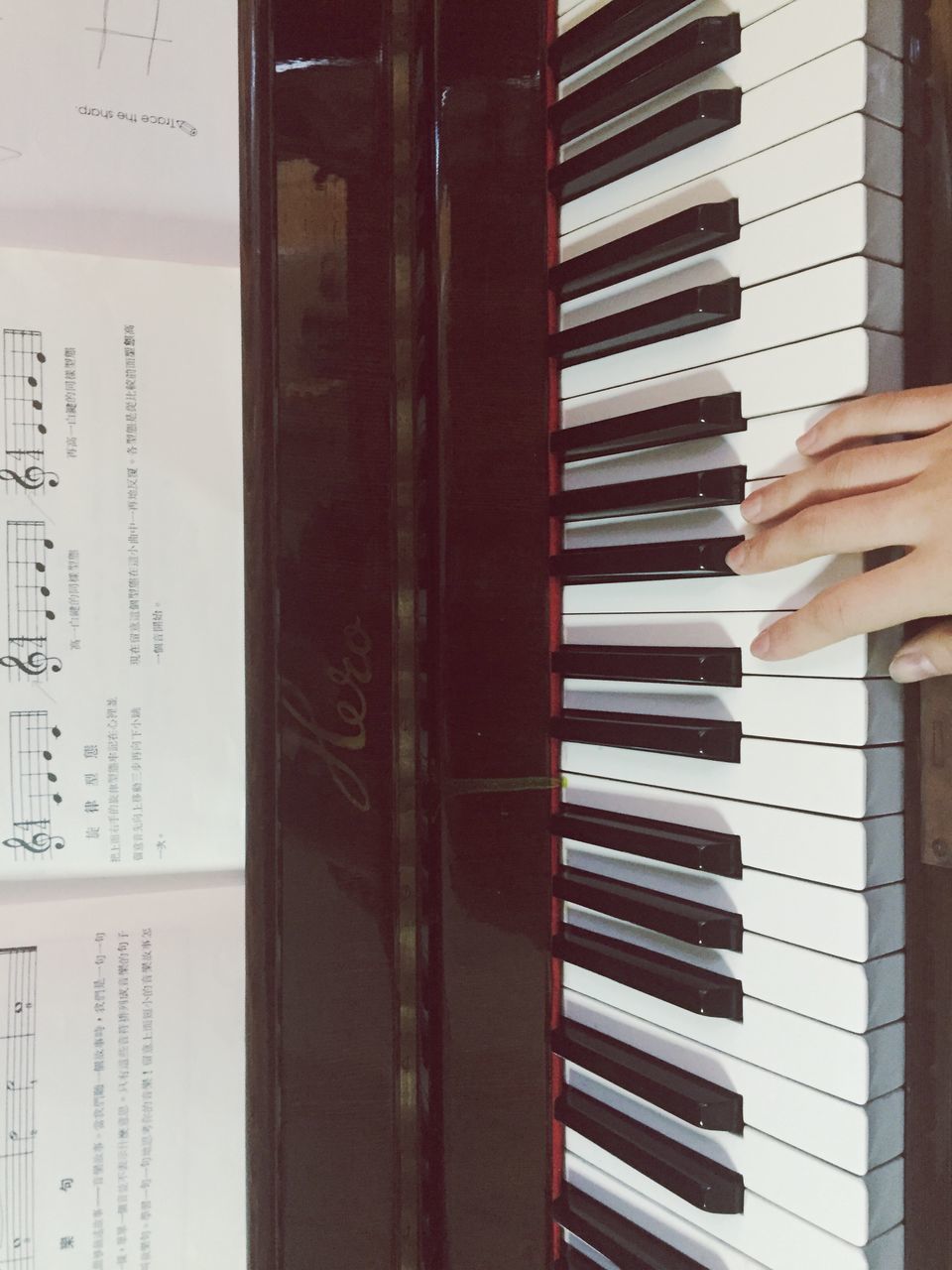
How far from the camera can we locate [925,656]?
65cm

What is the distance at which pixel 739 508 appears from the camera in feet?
2.42

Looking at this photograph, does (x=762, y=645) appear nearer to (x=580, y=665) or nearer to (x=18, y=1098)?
(x=580, y=665)

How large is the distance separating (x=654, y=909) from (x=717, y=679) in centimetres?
21

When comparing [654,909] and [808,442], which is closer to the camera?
[808,442]

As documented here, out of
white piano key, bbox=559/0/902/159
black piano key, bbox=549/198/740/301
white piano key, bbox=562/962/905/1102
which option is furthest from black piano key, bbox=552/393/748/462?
white piano key, bbox=562/962/905/1102

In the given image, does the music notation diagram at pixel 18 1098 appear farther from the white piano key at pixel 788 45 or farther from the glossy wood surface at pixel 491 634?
the white piano key at pixel 788 45

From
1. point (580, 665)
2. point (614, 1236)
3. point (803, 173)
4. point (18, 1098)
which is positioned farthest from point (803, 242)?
point (18, 1098)

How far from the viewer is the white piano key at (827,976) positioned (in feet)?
2.24

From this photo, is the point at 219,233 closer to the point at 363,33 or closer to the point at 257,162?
the point at 257,162

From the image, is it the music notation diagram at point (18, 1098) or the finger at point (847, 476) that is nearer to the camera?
the finger at point (847, 476)

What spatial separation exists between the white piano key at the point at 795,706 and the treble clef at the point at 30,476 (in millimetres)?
542

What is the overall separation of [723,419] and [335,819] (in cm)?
46

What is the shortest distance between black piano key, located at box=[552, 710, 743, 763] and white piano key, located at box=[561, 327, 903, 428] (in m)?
0.25

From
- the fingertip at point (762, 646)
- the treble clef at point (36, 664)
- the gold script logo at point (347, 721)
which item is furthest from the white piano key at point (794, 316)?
the treble clef at point (36, 664)
